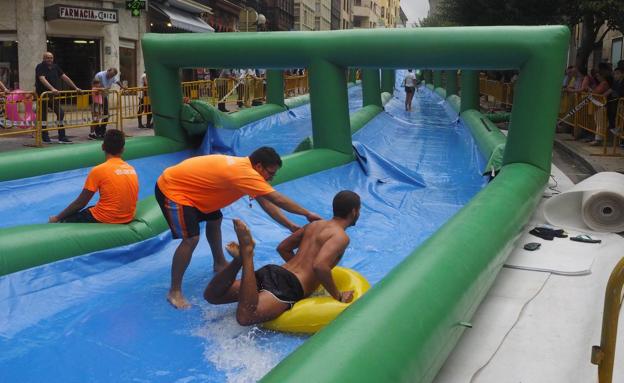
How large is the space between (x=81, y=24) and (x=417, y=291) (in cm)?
1818

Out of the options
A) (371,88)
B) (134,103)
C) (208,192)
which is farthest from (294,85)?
(208,192)

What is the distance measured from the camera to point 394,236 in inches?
246

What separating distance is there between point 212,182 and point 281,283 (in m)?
0.82

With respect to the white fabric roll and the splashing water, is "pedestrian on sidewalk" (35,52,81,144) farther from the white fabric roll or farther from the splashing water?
the white fabric roll

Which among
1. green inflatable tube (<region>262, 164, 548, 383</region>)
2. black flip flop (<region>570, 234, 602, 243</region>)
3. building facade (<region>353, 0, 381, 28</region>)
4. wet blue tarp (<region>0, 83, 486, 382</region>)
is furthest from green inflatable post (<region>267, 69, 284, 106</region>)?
building facade (<region>353, 0, 381, 28</region>)

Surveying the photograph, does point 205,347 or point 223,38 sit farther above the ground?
point 223,38

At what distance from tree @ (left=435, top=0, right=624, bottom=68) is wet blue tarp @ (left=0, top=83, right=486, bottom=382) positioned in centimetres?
1220

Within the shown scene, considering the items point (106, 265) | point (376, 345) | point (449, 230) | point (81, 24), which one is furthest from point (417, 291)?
point (81, 24)

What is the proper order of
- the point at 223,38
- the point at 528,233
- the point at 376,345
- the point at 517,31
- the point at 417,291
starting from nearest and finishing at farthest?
the point at 376,345 → the point at 417,291 → the point at 528,233 → the point at 517,31 → the point at 223,38

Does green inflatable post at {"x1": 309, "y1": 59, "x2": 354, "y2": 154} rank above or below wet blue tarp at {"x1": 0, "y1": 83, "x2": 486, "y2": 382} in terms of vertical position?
above

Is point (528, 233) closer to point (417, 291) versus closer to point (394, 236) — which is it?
point (394, 236)

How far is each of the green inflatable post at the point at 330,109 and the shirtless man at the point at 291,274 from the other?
455 centimetres

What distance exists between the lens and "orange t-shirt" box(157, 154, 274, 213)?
423 centimetres

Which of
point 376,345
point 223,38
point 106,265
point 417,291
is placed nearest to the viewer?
point 376,345
